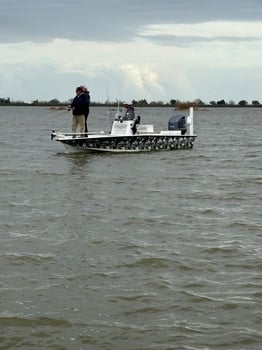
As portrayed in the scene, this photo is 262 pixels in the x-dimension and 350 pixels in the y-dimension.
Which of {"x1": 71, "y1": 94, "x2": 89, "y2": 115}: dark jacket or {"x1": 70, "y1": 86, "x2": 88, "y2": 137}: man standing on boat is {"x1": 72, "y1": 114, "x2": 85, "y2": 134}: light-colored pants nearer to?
{"x1": 70, "y1": 86, "x2": 88, "y2": 137}: man standing on boat

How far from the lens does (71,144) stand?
2281 centimetres

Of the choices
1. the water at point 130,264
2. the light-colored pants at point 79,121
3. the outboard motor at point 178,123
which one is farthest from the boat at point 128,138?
the water at point 130,264

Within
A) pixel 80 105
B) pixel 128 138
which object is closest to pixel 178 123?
pixel 128 138

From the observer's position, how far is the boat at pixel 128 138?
22906 mm

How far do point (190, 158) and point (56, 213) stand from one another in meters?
12.3

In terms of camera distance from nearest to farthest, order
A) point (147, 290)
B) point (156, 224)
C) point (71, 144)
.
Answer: point (147, 290) → point (156, 224) → point (71, 144)

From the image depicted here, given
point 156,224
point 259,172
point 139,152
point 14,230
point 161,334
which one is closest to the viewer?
point 161,334

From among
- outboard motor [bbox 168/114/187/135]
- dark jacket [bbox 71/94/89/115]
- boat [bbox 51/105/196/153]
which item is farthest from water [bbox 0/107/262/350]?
outboard motor [bbox 168/114/187/135]

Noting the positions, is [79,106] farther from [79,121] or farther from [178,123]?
[178,123]

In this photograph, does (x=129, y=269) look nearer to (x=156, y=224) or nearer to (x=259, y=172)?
(x=156, y=224)

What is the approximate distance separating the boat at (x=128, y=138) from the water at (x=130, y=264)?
239 inches

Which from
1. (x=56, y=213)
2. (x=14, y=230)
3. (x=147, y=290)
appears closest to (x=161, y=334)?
(x=147, y=290)

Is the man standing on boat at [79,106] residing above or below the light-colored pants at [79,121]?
above

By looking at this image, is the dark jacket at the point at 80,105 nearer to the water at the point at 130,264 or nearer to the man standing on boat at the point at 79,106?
the man standing on boat at the point at 79,106
